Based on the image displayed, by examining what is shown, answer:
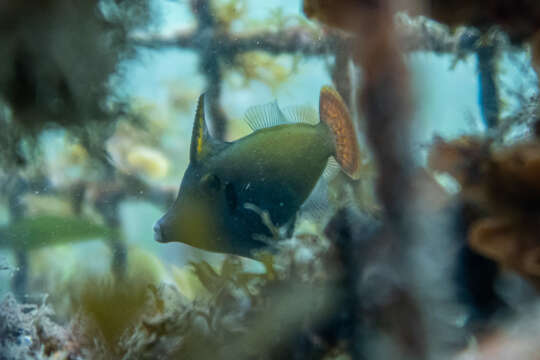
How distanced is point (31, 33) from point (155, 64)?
0.80 meters

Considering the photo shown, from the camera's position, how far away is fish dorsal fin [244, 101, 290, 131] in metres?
1.87

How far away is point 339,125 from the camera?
1.78 metres

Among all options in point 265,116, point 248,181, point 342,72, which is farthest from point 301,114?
point 342,72

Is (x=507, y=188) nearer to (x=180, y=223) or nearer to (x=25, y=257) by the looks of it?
(x=180, y=223)

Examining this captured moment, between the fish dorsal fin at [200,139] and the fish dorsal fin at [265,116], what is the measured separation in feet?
0.85

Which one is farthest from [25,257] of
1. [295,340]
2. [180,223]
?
[295,340]

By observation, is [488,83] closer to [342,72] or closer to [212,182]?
[342,72]

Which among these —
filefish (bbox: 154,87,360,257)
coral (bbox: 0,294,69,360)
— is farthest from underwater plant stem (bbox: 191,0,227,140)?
coral (bbox: 0,294,69,360)

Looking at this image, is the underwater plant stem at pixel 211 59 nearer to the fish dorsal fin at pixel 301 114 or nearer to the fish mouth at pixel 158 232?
the fish dorsal fin at pixel 301 114

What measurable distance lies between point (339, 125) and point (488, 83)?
0.79 metres

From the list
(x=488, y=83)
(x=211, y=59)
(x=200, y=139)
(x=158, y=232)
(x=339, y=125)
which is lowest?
(x=158, y=232)

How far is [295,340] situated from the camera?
1198 millimetres

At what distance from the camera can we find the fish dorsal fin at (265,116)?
1867 millimetres

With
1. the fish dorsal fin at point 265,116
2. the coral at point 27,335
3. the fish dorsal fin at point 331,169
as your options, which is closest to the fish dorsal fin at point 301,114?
the fish dorsal fin at point 265,116
